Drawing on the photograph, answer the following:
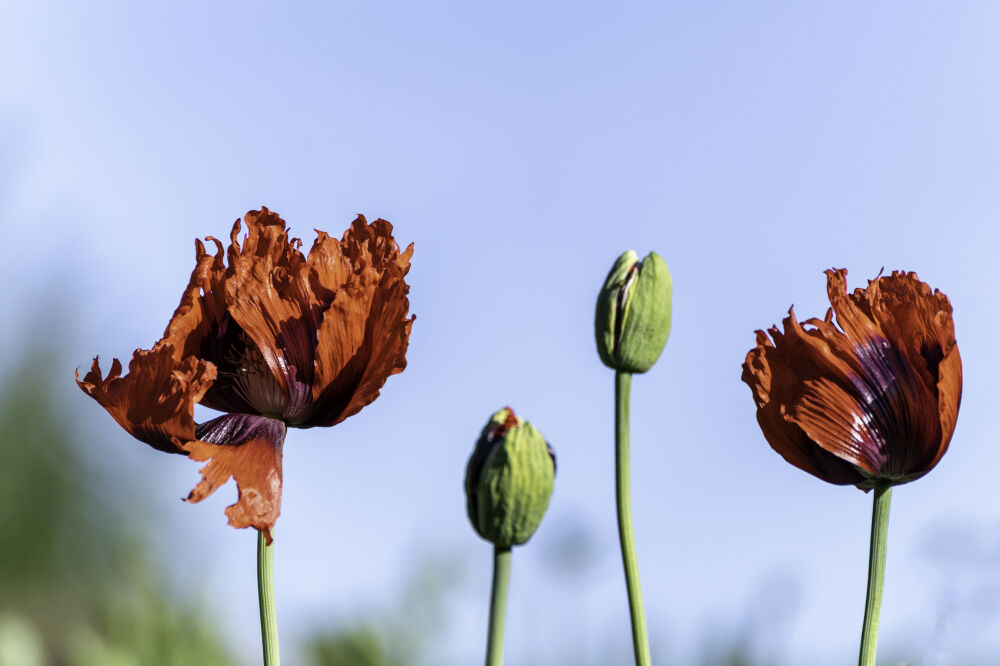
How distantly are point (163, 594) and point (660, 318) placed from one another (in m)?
1.43

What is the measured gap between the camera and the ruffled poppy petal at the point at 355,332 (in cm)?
69

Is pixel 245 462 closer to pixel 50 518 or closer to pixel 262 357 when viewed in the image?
pixel 262 357

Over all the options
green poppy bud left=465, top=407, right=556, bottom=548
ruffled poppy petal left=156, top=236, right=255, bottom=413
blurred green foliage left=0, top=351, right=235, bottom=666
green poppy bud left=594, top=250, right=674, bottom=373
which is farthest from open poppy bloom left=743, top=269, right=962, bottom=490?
blurred green foliage left=0, top=351, right=235, bottom=666

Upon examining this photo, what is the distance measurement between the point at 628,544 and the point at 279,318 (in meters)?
0.25

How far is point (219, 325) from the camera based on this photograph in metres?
0.74

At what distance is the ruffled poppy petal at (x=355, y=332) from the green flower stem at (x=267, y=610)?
102 millimetres

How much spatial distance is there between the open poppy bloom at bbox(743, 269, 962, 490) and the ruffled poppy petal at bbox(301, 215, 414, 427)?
0.77ft

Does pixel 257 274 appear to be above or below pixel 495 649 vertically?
above

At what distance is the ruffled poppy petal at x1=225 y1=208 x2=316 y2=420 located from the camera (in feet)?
2.31

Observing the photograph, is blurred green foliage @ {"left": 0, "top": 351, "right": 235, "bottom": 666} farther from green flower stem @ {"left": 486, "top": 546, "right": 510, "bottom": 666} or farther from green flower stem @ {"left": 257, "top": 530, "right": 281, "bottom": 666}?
green flower stem @ {"left": 486, "top": 546, "right": 510, "bottom": 666}

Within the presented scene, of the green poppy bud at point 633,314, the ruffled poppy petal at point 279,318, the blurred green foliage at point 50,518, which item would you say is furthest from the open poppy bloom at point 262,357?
the blurred green foliage at point 50,518

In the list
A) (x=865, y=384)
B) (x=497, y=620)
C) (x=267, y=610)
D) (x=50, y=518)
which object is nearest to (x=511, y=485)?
(x=497, y=620)

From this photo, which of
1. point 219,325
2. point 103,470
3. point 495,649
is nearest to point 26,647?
point 219,325

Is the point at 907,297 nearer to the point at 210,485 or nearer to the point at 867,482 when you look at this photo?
the point at 867,482
